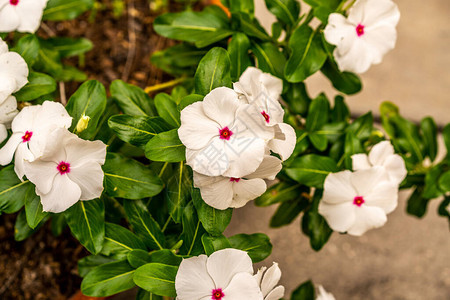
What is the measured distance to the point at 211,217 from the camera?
887mm

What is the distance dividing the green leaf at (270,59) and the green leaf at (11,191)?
0.64 metres

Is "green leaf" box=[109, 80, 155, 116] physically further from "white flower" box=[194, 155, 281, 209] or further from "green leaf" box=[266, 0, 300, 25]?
"green leaf" box=[266, 0, 300, 25]

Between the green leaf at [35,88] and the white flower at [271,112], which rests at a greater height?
the white flower at [271,112]

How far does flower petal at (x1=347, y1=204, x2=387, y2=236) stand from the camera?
3.54 ft

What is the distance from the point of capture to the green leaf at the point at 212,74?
35.4 inches

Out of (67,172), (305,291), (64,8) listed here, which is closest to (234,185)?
(67,172)

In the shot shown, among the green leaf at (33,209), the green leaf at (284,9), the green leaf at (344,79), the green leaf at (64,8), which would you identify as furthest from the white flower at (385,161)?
the green leaf at (64,8)

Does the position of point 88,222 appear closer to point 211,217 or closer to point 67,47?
point 211,217

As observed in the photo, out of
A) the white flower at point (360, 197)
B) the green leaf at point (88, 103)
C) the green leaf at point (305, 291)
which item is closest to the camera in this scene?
the green leaf at point (88, 103)

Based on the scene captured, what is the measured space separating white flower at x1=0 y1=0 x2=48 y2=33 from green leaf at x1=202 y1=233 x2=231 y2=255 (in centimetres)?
64

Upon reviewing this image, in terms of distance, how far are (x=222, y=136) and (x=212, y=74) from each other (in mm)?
179

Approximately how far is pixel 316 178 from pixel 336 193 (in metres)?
0.08

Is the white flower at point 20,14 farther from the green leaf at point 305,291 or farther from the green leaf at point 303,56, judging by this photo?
the green leaf at point 305,291

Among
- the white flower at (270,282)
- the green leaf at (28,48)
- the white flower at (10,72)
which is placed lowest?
the white flower at (270,282)
